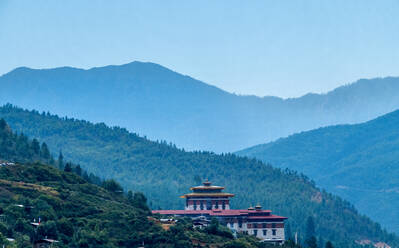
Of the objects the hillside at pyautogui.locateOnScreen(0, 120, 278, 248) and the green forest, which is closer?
the green forest

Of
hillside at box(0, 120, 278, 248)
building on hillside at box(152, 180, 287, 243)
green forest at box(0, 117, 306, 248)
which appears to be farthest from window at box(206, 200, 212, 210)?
hillside at box(0, 120, 278, 248)

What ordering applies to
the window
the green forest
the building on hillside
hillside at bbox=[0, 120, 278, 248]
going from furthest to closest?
the window, the building on hillside, hillside at bbox=[0, 120, 278, 248], the green forest

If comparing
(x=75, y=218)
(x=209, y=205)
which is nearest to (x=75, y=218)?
(x=75, y=218)

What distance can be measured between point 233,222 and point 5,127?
5271cm

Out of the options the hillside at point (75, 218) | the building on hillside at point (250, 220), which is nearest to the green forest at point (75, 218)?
the hillside at point (75, 218)

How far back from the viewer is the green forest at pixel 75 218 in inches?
3760

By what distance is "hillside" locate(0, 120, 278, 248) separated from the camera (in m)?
95.8

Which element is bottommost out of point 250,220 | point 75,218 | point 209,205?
point 75,218

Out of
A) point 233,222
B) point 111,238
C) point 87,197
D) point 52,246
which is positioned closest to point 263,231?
point 233,222

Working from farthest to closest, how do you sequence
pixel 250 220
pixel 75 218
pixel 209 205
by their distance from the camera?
pixel 209 205
pixel 250 220
pixel 75 218

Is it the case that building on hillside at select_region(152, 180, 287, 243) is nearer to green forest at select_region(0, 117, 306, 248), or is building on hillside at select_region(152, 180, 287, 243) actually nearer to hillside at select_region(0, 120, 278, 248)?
green forest at select_region(0, 117, 306, 248)

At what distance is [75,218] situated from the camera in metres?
108

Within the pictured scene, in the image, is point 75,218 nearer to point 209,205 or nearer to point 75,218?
point 75,218

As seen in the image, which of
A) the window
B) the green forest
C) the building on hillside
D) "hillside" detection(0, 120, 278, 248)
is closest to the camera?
the green forest
